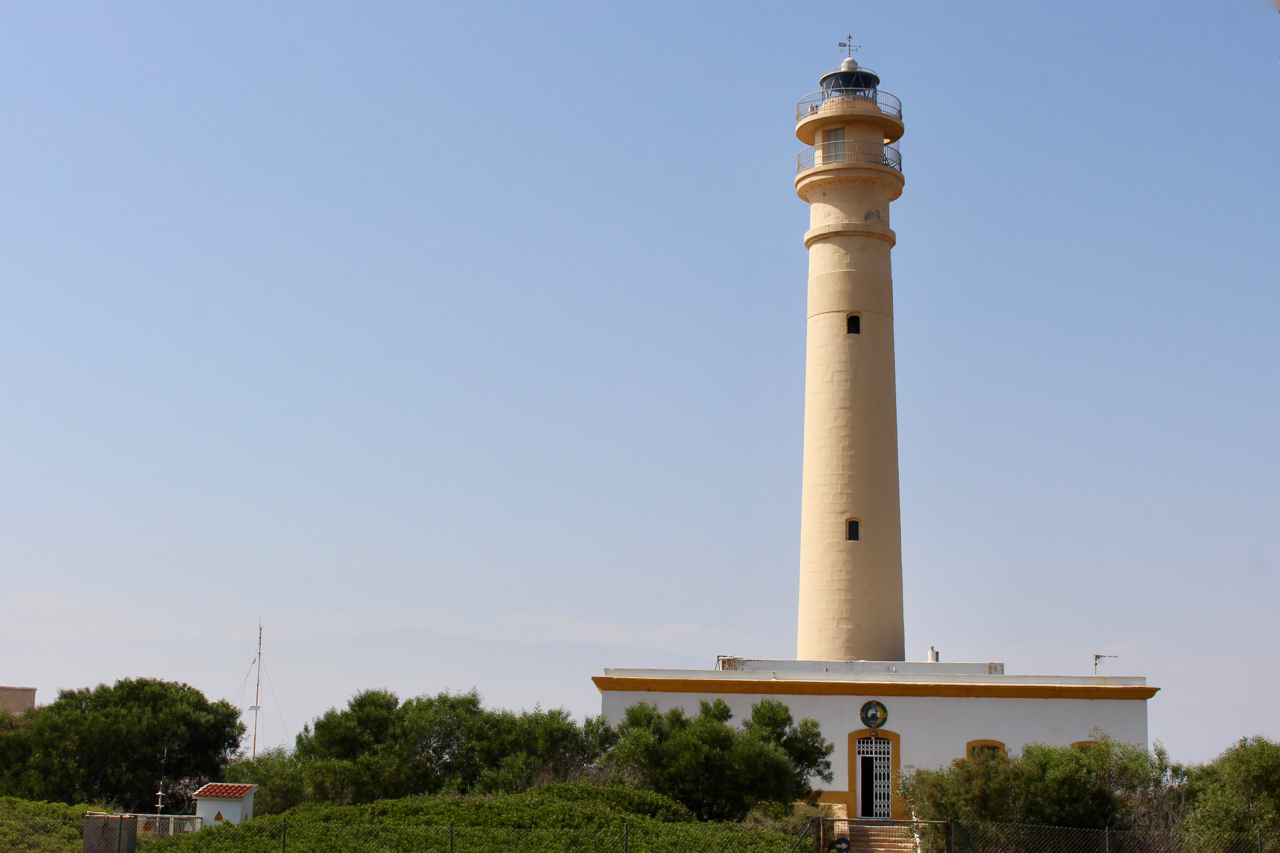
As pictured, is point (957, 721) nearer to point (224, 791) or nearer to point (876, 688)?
point (876, 688)

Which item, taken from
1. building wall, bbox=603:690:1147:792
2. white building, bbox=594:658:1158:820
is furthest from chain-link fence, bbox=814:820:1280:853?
building wall, bbox=603:690:1147:792

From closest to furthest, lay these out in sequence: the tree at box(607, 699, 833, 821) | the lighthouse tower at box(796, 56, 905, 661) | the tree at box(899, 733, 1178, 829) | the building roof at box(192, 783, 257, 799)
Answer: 1. the tree at box(899, 733, 1178, 829)
2. the tree at box(607, 699, 833, 821)
3. the building roof at box(192, 783, 257, 799)
4. the lighthouse tower at box(796, 56, 905, 661)

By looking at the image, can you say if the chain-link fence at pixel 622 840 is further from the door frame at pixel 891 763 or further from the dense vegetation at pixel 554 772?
the door frame at pixel 891 763

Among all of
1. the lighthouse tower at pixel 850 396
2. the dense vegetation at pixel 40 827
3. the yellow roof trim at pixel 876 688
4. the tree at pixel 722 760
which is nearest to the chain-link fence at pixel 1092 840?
the tree at pixel 722 760

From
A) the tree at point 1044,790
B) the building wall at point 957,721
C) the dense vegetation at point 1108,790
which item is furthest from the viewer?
the building wall at point 957,721

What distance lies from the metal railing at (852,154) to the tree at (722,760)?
1286 centimetres

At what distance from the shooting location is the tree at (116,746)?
2873 cm

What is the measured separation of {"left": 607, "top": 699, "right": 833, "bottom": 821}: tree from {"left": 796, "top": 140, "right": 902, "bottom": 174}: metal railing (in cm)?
1286

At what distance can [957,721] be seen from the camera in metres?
25.2

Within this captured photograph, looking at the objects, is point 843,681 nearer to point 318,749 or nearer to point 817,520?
point 817,520

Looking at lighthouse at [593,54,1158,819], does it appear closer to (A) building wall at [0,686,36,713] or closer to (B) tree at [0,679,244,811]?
(B) tree at [0,679,244,811]

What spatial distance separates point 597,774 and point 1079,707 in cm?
944

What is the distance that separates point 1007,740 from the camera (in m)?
25.0

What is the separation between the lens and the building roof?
75.5ft
